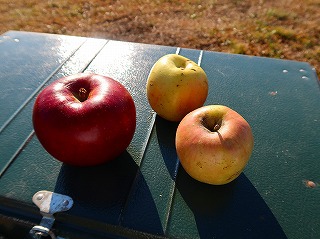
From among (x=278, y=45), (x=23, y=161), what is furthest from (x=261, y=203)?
(x=278, y=45)

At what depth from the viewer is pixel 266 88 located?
4.51ft

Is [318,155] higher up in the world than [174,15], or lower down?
higher up

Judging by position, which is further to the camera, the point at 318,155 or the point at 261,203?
the point at 318,155

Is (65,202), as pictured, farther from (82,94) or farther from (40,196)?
(82,94)

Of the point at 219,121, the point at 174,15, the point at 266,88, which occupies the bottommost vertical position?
the point at 174,15

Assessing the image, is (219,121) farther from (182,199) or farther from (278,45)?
(278,45)

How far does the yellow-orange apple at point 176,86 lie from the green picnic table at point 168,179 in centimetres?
10

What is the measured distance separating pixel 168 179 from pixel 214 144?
21 centimetres

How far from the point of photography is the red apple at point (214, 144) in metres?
0.80

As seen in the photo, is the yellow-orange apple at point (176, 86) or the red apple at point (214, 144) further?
the yellow-orange apple at point (176, 86)

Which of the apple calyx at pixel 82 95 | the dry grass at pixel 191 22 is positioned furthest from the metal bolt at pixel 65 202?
the dry grass at pixel 191 22

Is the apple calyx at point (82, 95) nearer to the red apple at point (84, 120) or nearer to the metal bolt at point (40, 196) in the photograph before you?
the red apple at point (84, 120)

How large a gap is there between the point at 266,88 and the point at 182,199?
0.70 meters

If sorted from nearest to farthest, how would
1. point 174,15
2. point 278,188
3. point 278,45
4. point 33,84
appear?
point 278,188 → point 33,84 → point 278,45 → point 174,15
